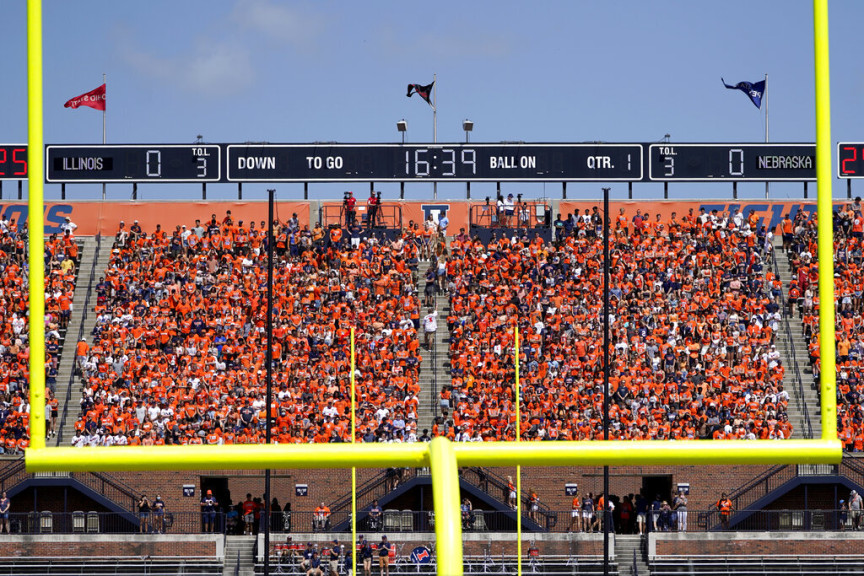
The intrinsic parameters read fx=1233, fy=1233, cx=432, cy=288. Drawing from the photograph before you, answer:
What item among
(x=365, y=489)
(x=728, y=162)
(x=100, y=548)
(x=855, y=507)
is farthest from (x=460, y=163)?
(x=100, y=548)

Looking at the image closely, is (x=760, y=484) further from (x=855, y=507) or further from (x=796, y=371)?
(x=796, y=371)

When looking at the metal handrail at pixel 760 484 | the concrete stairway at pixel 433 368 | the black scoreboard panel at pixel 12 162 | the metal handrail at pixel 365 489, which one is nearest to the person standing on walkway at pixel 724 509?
the metal handrail at pixel 760 484

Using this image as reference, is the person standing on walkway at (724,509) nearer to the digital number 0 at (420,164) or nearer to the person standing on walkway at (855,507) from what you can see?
the person standing on walkway at (855,507)

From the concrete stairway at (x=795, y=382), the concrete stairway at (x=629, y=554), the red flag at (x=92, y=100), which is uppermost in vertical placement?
the red flag at (x=92, y=100)

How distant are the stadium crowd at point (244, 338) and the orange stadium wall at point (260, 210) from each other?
187 cm

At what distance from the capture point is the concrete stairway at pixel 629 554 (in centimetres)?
1944

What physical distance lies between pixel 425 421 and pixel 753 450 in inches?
687

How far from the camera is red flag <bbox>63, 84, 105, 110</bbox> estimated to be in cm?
2964

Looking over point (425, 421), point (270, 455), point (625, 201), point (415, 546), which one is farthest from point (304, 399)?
point (270, 455)

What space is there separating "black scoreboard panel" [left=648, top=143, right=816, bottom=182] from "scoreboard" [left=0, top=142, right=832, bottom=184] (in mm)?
24

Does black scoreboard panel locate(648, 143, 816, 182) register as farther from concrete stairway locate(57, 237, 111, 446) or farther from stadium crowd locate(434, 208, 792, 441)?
concrete stairway locate(57, 237, 111, 446)

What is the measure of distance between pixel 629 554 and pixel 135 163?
16492 millimetres

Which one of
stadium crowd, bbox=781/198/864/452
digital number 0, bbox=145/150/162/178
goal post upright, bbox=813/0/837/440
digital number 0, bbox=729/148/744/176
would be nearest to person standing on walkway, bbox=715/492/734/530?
stadium crowd, bbox=781/198/864/452

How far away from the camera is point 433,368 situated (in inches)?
949
